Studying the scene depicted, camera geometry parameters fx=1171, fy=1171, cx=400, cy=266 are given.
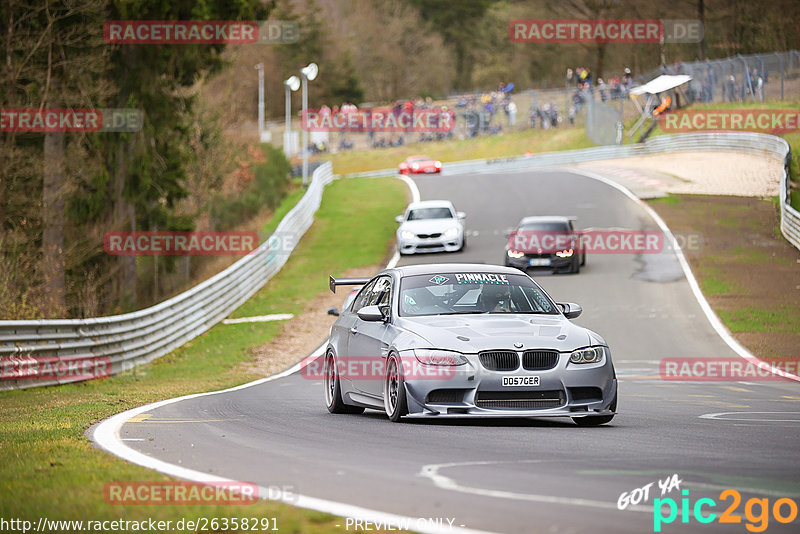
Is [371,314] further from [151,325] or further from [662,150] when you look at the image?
[662,150]

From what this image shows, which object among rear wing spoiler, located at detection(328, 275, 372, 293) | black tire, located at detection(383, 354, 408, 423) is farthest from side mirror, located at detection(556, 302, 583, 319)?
rear wing spoiler, located at detection(328, 275, 372, 293)

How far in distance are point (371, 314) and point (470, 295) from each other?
3.40ft

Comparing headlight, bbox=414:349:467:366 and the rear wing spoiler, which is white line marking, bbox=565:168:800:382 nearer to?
the rear wing spoiler

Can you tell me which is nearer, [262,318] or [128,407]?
[128,407]

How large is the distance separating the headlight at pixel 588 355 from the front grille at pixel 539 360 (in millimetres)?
169

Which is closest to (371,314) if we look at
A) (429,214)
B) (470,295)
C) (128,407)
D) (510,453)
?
(470,295)

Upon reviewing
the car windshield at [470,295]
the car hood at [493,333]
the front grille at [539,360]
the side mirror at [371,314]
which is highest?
the car windshield at [470,295]

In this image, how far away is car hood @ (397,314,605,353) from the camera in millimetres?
10281

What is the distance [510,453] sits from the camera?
8.17 metres

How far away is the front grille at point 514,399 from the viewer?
401 inches

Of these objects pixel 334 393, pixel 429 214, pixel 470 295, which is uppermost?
pixel 429 214

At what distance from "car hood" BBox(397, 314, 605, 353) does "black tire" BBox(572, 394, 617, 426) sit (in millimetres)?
587

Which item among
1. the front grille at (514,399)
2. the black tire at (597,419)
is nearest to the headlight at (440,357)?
the front grille at (514,399)

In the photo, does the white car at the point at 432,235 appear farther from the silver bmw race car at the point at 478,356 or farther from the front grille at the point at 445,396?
the front grille at the point at 445,396
